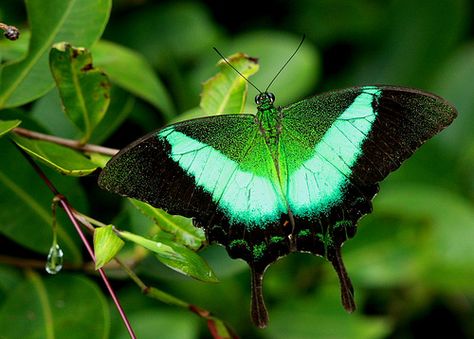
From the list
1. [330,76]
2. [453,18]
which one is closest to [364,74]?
[330,76]

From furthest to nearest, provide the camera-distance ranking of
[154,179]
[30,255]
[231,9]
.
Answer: [231,9]
[30,255]
[154,179]

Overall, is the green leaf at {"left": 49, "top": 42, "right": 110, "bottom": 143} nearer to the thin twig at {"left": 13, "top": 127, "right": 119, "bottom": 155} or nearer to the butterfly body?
the thin twig at {"left": 13, "top": 127, "right": 119, "bottom": 155}

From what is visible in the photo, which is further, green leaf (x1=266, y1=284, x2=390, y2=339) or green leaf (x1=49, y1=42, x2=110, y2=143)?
green leaf (x1=266, y1=284, x2=390, y2=339)

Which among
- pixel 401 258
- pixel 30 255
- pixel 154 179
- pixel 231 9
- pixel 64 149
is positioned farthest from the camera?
pixel 231 9

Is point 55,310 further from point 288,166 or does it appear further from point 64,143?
point 288,166

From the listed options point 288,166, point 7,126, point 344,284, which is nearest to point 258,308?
point 344,284

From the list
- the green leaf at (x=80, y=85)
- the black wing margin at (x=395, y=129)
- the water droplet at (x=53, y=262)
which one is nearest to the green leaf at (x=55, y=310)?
the water droplet at (x=53, y=262)

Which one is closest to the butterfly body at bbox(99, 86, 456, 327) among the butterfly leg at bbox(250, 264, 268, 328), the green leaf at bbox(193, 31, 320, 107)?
the butterfly leg at bbox(250, 264, 268, 328)

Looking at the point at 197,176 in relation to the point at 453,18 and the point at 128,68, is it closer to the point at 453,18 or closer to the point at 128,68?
the point at 128,68
